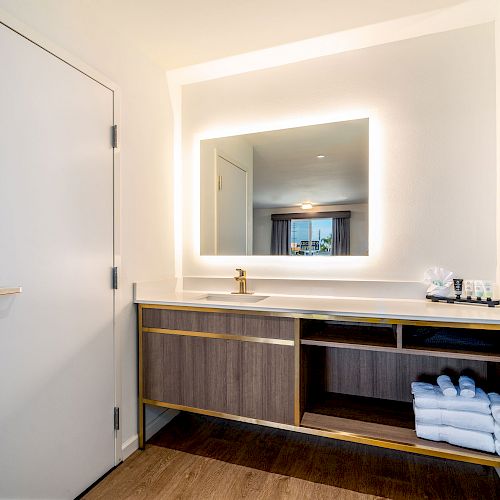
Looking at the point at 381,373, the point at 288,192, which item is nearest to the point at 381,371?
the point at 381,373

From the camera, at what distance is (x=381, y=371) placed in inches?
77.2

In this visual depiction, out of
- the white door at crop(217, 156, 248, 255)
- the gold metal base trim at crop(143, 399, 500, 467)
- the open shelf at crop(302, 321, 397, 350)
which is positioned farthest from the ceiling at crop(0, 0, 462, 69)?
the gold metal base trim at crop(143, 399, 500, 467)

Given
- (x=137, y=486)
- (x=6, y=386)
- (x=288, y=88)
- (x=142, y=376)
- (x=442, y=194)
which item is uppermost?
(x=288, y=88)

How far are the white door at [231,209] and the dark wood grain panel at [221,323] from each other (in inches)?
26.1

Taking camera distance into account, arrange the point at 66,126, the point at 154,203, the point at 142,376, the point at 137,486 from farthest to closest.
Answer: the point at 154,203 → the point at 142,376 → the point at 137,486 → the point at 66,126

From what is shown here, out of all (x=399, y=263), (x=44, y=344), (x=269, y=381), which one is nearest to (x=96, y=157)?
(x=44, y=344)

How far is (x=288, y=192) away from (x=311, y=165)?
232mm

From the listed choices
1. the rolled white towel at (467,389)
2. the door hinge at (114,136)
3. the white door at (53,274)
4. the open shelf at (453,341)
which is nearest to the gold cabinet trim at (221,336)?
the white door at (53,274)

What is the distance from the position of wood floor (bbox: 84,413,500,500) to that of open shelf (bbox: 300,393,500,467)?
31cm

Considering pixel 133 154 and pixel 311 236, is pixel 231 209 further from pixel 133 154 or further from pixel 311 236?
pixel 133 154

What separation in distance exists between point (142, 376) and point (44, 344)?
2.25 feet

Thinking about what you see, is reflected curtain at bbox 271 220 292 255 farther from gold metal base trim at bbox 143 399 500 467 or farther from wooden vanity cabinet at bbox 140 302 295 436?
gold metal base trim at bbox 143 399 500 467

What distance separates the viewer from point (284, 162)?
90.1 inches

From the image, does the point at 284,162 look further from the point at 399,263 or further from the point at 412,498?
the point at 412,498
